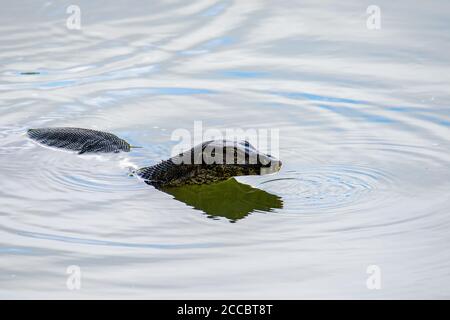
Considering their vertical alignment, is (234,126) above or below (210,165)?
above

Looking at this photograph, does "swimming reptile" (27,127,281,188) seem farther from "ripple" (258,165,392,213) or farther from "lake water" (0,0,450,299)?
"ripple" (258,165,392,213)

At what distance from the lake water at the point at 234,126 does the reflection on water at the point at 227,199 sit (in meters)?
0.03

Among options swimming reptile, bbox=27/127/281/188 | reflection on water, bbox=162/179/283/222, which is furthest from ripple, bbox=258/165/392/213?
swimming reptile, bbox=27/127/281/188

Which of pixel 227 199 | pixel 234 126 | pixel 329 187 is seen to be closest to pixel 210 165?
pixel 227 199

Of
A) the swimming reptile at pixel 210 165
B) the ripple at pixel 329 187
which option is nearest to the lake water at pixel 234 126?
the ripple at pixel 329 187

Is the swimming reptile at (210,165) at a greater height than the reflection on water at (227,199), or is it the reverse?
the swimming reptile at (210,165)

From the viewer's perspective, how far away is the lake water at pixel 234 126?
801 cm

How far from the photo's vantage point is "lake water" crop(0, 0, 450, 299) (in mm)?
8008

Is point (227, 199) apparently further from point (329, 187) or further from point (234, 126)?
point (234, 126)

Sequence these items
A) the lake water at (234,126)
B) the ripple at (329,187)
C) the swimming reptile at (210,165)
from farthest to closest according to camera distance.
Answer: the swimming reptile at (210,165) < the ripple at (329,187) < the lake water at (234,126)

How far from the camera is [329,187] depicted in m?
9.88

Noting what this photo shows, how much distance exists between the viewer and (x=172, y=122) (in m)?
12.2

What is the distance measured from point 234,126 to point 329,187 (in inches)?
100

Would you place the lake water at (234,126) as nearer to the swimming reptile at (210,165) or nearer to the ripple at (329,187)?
the ripple at (329,187)
